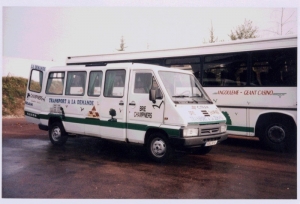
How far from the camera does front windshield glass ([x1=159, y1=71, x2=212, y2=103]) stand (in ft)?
23.3

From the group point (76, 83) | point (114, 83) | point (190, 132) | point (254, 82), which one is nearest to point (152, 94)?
point (190, 132)

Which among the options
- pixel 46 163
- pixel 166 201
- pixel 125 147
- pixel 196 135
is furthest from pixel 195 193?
pixel 125 147

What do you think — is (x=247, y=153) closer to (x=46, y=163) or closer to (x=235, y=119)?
(x=235, y=119)

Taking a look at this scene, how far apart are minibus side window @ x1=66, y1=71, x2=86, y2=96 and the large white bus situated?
3.36 m

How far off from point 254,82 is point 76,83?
17.1 ft

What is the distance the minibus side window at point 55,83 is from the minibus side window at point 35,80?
0.47 metres

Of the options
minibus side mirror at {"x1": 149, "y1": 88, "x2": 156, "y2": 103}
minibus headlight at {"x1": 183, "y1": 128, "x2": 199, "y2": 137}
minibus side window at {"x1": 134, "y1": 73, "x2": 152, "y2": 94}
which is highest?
minibus side window at {"x1": 134, "y1": 73, "x2": 152, "y2": 94}

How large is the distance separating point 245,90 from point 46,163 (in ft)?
19.2

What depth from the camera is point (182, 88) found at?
7.38m

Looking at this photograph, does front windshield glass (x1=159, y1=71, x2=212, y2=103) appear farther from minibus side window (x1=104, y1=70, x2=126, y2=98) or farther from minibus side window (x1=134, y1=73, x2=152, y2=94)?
minibus side window (x1=104, y1=70, x2=126, y2=98)

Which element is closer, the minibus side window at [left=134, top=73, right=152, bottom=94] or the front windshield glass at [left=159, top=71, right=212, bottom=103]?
the front windshield glass at [left=159, top=71, right=212, bottom=103]

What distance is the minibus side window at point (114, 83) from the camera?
769 centimetres

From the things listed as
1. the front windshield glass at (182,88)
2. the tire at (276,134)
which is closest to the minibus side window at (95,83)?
the front windshield glass at (182,88)

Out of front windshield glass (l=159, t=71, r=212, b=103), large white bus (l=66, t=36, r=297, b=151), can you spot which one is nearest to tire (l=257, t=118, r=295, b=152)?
large white bus (l=66, t=36, r=297, b=151)
